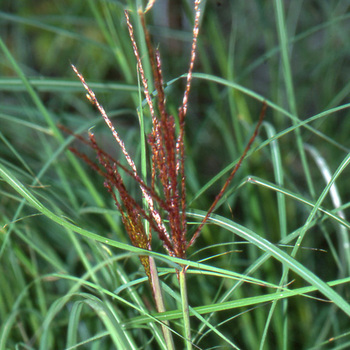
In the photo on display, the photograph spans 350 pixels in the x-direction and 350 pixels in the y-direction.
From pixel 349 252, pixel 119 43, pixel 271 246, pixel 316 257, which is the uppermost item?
pixel 119 43

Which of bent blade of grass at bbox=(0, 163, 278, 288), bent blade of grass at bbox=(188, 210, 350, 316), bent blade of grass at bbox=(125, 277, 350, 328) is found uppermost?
bent blade of grass at bbox=(0, 163, 278, 288)

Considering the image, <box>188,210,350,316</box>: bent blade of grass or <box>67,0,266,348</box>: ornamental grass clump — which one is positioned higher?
<box>67,0,266,348</box>: ornamental grass clump

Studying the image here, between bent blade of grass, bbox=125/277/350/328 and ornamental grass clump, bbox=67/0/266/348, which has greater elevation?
ornamental grass clump, bbox=67/0/266/348

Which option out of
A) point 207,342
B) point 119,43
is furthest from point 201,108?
point 207,342

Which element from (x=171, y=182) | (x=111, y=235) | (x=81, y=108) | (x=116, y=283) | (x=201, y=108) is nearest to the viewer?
(x=171, y=182)

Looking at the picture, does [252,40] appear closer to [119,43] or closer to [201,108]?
[201,108]

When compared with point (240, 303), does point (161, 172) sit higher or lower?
higher

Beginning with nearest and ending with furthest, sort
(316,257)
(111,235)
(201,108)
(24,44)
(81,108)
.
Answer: (111,235) < (316,257) < (81,108) < (201,108) < (24,44)

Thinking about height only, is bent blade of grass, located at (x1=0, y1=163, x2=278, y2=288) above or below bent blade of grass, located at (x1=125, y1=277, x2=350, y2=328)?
above
